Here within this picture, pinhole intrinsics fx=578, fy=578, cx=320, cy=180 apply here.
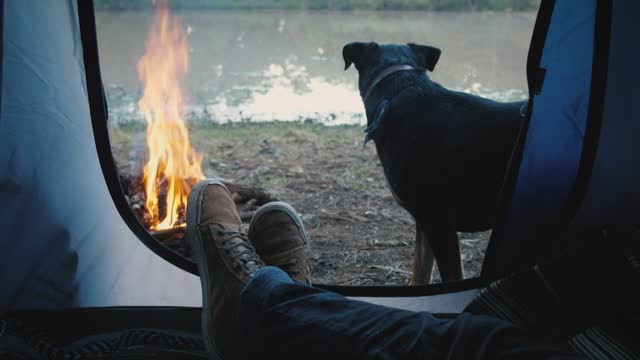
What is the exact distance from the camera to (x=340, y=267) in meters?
2.46

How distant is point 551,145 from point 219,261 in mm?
936

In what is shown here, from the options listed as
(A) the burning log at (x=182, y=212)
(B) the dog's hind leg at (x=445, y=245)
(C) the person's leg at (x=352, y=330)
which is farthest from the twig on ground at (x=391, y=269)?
(C) the person's leg at (x=352, y=330)

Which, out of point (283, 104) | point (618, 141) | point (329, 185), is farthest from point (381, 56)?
point (283, 104)

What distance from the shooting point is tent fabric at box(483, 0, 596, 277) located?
144 cm

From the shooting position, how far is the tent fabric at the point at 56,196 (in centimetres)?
129

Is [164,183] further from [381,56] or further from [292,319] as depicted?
[292,319]

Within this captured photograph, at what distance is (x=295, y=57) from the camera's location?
591 centimetres

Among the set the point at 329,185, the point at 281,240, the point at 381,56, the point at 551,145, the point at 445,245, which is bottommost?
the point at 329,185

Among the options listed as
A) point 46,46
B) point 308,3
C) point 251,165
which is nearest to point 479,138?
point 46,46

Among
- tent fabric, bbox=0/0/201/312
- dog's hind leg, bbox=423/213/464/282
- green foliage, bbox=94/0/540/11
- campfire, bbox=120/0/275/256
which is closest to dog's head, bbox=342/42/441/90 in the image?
dog's hind leg, bbox=423/213/464/282

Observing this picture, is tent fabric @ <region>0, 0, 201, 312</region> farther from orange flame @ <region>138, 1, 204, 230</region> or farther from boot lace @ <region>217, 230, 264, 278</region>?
orange flame @ <region>138, 1, 204, 230</region>

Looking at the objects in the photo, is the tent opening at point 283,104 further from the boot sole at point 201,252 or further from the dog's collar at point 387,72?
the dog's collar at point 387,72

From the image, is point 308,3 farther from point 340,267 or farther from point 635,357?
point 635,357

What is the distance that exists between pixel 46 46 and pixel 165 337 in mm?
788
